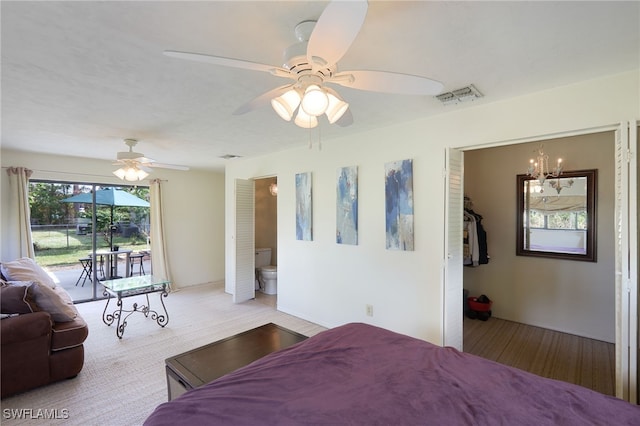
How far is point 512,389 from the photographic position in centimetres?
133

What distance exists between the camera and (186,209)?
19.3 ft

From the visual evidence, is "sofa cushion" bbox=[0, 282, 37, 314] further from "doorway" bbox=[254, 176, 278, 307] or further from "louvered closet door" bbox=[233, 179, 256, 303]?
"doorway" bbox=[254, 176, 278, 307]

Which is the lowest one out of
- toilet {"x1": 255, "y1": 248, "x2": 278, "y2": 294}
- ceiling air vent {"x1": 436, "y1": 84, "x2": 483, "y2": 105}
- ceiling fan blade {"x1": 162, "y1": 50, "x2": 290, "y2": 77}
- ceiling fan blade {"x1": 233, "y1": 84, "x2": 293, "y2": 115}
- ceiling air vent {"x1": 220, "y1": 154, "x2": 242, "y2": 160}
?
toilet {"x1": 255, "y1": 248, "x2": 278, "y2": 294}

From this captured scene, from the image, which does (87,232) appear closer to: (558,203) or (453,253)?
(453,253)

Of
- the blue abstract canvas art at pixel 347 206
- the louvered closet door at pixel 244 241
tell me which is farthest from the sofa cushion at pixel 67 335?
the blue abstract canvas art at pixel 347 206

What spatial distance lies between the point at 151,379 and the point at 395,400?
2.31 metres

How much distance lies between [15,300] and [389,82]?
10.5 feet

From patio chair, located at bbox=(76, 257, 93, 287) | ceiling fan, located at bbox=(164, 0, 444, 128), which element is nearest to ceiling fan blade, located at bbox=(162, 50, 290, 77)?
ceiling fan, located at bbox=(164, 0, 444, 128)

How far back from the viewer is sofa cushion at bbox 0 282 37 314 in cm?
231

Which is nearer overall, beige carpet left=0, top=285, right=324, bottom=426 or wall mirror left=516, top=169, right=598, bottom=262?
beige carpet left=0, top=285, right=324, bottom=426

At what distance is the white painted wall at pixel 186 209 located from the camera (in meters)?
4.58

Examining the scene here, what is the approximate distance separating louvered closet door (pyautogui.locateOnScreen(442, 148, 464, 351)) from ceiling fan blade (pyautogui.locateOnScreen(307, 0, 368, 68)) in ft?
6.06

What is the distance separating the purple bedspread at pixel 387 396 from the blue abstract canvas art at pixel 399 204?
142cm

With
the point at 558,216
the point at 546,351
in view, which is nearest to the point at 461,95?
the point at 558,216
